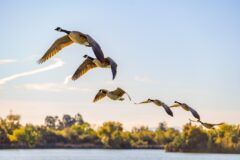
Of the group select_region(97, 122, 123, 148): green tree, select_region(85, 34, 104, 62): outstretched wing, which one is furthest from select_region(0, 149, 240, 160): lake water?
select_region(85, 34, 104, 62): outstretched wing

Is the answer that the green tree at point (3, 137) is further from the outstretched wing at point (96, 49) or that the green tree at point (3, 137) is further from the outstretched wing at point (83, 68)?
the outstretched wing at point (96, 49)

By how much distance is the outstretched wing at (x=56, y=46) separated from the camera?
13.8m

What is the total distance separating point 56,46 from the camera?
13.9 meters

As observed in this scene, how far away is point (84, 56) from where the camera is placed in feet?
44.9

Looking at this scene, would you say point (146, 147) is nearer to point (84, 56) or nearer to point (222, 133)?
point (222, 133)

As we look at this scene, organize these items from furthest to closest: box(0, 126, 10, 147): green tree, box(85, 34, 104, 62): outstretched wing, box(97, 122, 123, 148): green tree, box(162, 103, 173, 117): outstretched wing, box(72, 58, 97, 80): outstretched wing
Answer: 1. box(97, 122, 123, 148): green tree
2. box(0, 126, 10, 147): green tree
3. box(72, 58, 97, 80): outstretched wing
4. box(162, 103, 173, 117): outstretched wing
5. box(85, 34, 104, 62): outstretched wing

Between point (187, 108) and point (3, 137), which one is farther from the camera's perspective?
point (3, 137)

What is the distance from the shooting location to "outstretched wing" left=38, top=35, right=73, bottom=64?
542 inches

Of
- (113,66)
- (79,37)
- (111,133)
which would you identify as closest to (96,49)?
(113,66)

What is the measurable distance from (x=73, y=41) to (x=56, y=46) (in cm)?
167

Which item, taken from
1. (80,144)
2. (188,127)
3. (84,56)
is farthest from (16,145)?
(84,56)

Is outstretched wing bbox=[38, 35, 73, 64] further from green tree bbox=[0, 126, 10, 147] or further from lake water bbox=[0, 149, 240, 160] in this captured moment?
green tree bbox=[0, 126, 10, 147]

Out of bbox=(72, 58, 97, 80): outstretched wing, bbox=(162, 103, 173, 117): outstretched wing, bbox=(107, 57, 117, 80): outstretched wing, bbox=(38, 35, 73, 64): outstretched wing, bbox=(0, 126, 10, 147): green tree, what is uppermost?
bbox=(0, 126, 10, 147): green tree

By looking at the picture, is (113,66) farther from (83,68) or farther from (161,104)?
(161,104)
